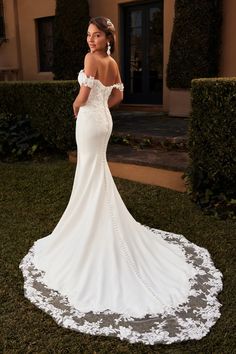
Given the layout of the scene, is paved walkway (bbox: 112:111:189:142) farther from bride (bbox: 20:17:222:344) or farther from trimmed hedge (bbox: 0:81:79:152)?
bride (bbox: 20:17:222:344)

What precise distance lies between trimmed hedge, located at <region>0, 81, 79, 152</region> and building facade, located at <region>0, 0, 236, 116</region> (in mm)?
3184

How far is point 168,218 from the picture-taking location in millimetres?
4715

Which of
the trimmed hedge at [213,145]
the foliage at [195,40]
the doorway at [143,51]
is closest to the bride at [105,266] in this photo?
the trimmed hedge at [213,145]

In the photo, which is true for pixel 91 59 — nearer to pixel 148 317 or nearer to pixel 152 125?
pixel 148 317

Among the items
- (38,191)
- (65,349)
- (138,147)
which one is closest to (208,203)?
(138,147)

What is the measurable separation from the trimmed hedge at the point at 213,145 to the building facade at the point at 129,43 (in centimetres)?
410

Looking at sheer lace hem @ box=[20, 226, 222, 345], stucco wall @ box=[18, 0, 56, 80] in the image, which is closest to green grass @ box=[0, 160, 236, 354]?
sheer lace hem @ box=[20, 226, 222, 345]

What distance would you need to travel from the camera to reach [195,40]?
823cm

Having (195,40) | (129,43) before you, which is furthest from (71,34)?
(195,40)

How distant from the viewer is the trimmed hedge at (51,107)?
6633 millimetres

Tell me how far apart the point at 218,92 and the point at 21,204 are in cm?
297

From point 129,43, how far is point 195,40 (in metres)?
2.73

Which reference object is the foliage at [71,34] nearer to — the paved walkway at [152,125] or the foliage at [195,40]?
the paved walkway at [152,125]

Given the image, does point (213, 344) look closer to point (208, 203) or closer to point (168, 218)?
point (168, 218)
